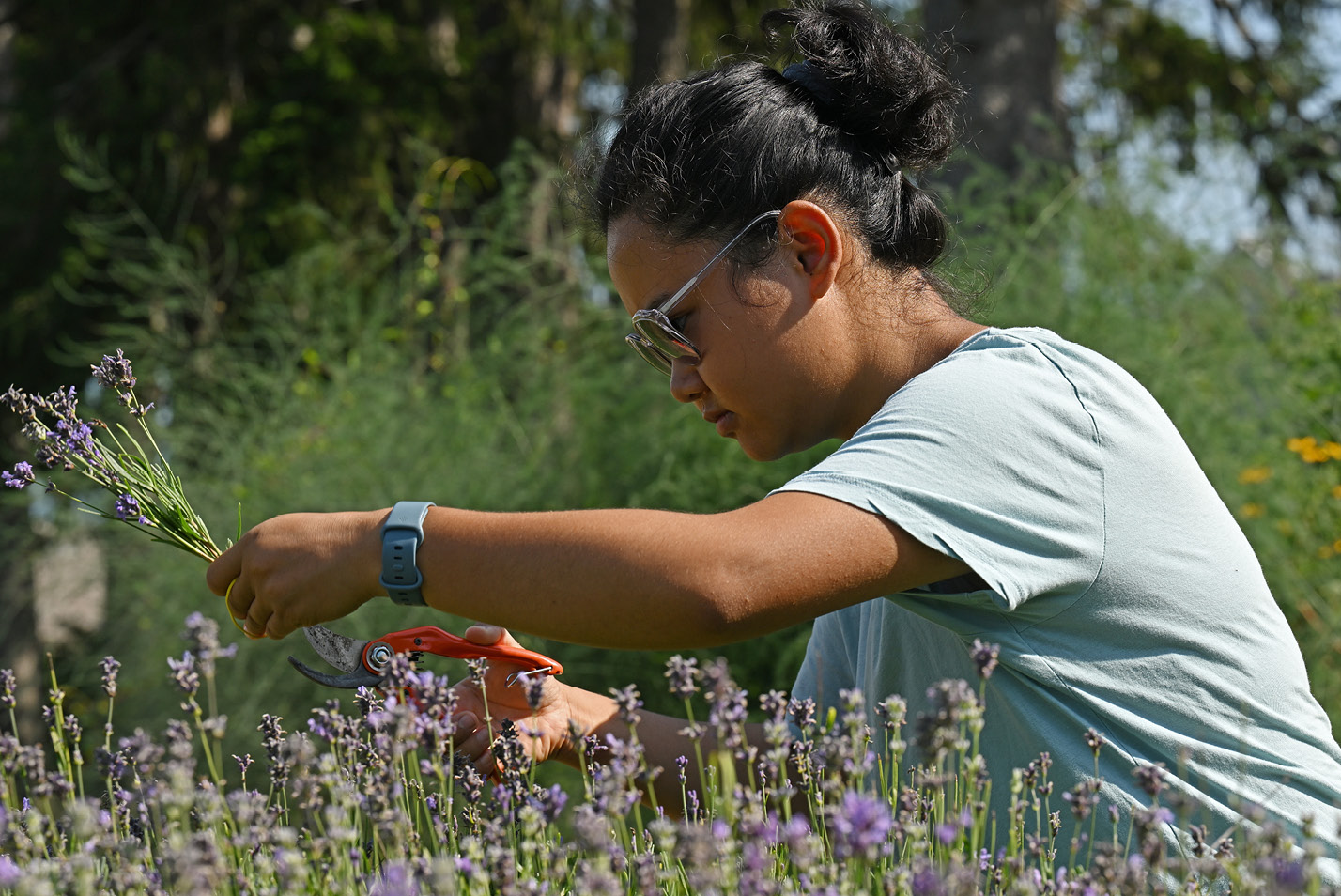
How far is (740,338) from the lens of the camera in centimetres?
199

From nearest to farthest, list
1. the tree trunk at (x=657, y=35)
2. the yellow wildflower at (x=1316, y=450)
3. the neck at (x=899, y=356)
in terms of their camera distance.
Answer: the neck at (x=899, y=356)
the yellow wildflower at (x=1316, y=450)
the tree trunk at (x=657, y=35)

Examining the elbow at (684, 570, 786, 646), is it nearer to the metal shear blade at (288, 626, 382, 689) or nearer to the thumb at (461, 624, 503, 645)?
the thumb at (461, 624, 503, 645)

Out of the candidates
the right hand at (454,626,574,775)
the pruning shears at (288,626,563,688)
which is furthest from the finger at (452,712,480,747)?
the pruning shears at (288,626,563,688)

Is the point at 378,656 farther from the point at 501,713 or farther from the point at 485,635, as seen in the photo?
the point at 501,713

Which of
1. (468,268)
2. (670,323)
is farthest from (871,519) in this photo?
(468,268)

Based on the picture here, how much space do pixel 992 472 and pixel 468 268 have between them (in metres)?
4.88

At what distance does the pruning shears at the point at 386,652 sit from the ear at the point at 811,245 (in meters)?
0.76

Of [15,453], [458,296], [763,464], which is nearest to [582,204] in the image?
[763,464]

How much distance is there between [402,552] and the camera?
154 centimetres

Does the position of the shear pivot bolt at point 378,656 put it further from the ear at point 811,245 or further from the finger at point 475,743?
the ear at point 811,245

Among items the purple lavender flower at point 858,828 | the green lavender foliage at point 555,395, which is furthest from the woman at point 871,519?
the green lavender foliage at point 555,395

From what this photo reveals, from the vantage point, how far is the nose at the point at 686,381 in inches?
82.5

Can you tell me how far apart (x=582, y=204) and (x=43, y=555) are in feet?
18.7

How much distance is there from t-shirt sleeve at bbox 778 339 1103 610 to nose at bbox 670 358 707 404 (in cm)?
49
